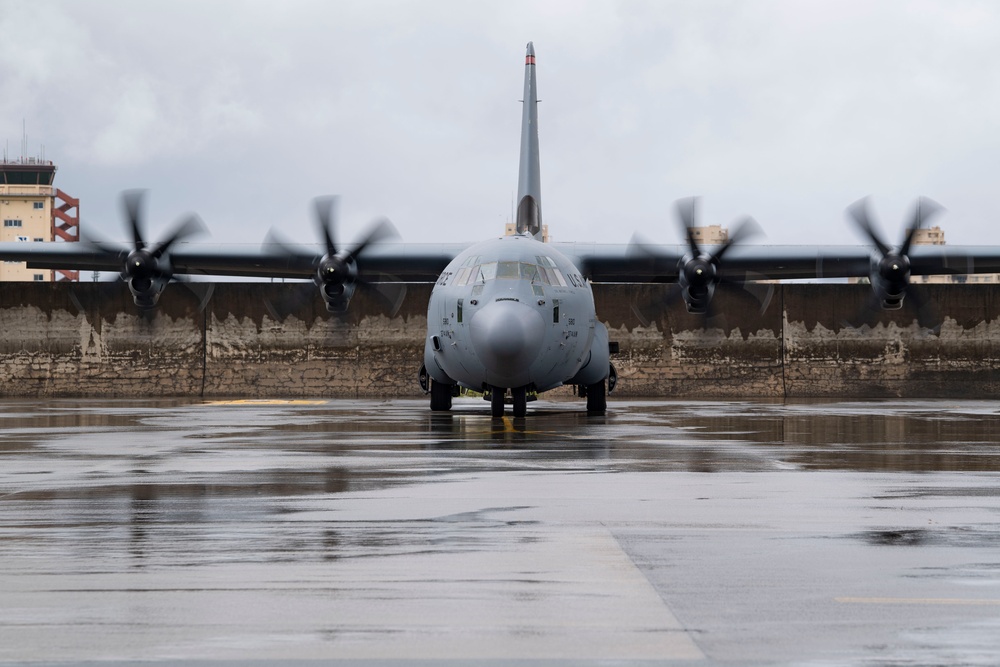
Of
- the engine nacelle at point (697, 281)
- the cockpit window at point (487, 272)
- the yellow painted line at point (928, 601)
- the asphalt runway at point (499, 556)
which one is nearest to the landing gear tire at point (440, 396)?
the cockpit window at point (487, 272)

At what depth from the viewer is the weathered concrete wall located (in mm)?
36188

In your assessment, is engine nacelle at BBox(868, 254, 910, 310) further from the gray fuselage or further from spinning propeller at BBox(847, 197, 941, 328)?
the gray fuselage

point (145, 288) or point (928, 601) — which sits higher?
point (145, 288)

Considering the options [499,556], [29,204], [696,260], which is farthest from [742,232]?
[29,204]

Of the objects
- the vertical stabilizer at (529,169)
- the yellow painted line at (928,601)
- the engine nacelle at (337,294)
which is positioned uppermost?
the vertical stabilizer at (529,169)

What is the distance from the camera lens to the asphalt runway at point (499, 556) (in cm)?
489

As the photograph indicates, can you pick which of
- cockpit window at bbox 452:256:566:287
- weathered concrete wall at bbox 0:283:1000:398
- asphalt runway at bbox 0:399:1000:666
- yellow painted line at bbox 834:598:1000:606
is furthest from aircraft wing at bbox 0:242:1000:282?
yellow painted line at bbox 834:598:1000:606

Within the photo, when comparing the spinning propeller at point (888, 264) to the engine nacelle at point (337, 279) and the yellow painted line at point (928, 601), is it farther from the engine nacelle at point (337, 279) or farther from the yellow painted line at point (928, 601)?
the yellow painted line at point (928, 601)

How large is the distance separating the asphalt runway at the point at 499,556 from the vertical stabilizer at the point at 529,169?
1570cm

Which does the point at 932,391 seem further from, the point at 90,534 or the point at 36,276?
the point at 36,276

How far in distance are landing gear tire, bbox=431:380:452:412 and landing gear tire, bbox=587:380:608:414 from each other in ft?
9.69

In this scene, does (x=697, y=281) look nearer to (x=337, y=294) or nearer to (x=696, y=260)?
(x=696, y=260)

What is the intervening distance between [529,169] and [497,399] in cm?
1024

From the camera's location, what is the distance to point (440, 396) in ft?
84.4
